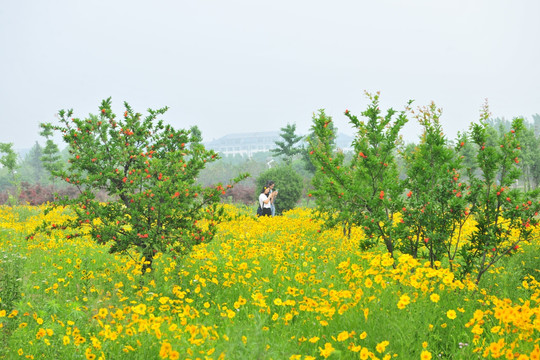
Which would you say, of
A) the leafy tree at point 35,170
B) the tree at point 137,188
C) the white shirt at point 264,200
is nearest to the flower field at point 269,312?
the tree at point 137,188

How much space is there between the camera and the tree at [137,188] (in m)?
5.29

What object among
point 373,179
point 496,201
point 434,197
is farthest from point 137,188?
point 496,201

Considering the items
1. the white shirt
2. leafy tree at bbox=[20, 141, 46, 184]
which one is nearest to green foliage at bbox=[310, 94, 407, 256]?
the white shirt

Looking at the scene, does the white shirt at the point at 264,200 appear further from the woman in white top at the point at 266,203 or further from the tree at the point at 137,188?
the tree at the point at 137,188

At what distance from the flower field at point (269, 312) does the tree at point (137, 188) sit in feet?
1.66

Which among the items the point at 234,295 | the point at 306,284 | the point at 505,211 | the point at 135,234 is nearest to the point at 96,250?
the point at 135,234

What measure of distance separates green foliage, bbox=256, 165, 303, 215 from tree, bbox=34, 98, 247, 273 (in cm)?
1145

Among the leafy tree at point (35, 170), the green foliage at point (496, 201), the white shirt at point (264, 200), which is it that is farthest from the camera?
the leafy tree at point (35, 170)

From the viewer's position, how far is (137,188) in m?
5.62

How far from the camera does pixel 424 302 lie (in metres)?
3.50

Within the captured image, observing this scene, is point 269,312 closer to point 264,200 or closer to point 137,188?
point 137,188

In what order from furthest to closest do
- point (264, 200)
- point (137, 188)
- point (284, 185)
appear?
point (284, 185)
point (264, 200)
point (137, 188)

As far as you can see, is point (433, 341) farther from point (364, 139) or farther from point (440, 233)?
point (364, 139)

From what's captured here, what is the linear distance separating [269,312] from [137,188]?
304cm
